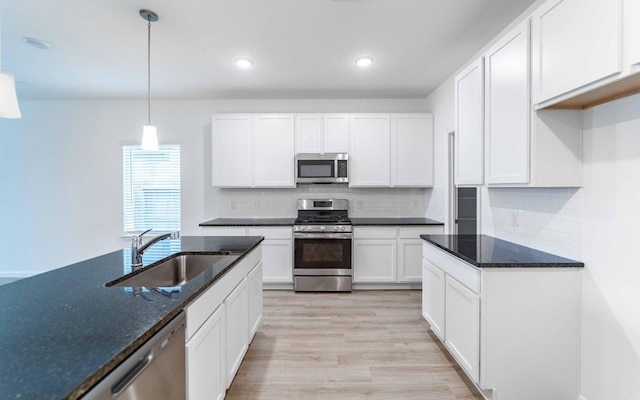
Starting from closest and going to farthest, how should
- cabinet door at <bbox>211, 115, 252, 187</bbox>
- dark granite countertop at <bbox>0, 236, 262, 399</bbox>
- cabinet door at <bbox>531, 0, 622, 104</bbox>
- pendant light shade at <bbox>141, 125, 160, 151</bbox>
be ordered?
dark granite countertop at <bbox>0, 236, 262, 399</bbox>
cabinet door at <bbox>531, 0, 622, 104</bbox>
pendant light shade at <bbox>141, 125, 160, 151</bbox>
cabinet door at <bbox>211, 115, 252, 187</bbox>

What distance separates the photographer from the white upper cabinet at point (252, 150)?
4133 millimetres

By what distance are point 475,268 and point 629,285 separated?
0.70 m

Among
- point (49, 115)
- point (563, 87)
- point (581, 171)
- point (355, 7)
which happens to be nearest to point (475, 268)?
point (581, 171)

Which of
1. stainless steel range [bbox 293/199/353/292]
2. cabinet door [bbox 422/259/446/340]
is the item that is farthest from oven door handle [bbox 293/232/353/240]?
cabinet door [bbox 422/259/446/340]

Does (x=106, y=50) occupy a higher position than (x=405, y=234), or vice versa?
(x=106, y=50)

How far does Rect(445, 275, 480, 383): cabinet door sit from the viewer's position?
1838 millimetres

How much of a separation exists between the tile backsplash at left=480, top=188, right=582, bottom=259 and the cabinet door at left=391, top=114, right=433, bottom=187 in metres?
1.44

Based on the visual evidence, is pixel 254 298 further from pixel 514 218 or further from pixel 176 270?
pixel 514 218

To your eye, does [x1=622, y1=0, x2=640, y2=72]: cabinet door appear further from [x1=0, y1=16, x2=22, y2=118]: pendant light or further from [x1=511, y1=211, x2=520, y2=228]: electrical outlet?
[x1=0, y1=16, x2=22, y2=118]: pendant light

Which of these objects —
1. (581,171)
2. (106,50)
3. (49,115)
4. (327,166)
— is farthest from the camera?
(49,115)

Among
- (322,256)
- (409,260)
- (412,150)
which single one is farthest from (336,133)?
(409,260)

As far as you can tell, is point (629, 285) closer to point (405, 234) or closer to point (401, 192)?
point (405, 234)

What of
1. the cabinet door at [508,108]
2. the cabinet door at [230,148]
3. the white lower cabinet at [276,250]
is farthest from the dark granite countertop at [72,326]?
the cabinet door at [230,148]

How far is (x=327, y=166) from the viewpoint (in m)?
4.15
